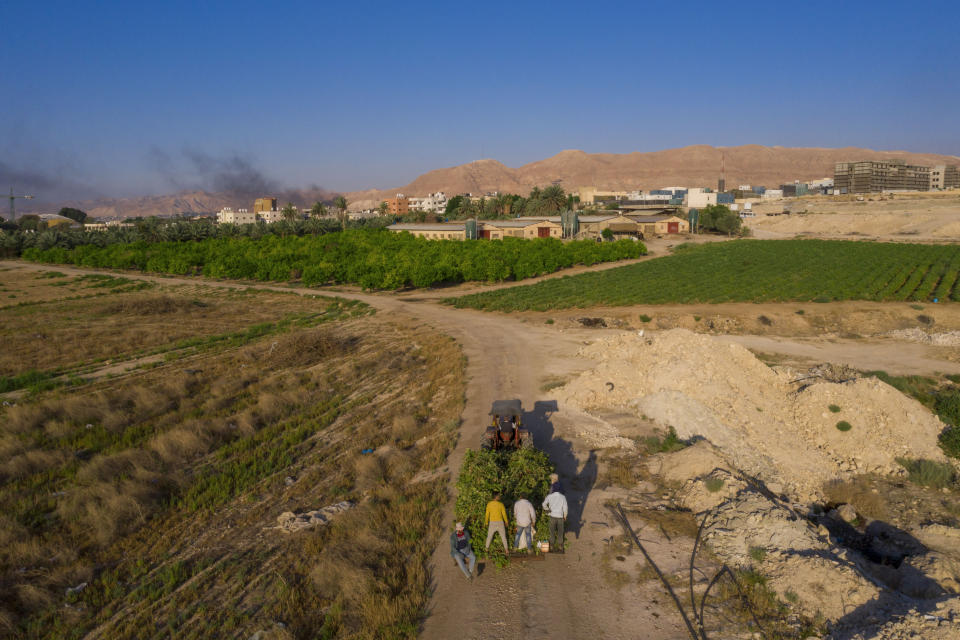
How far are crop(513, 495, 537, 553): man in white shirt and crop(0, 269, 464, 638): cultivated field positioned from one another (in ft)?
6.71

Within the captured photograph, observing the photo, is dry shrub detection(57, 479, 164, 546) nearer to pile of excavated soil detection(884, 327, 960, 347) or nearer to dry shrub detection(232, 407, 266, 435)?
dry shrub detection(232, 407, 266, 435)

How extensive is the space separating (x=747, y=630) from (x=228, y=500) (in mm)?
11954

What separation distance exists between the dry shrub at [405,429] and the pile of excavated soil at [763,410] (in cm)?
559

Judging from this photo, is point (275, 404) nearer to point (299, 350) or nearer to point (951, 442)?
point (299, 350)

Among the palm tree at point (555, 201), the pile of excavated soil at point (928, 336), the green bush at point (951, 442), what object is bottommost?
the green bush at point (951, 442)

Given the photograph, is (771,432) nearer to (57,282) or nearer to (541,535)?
(541,535)

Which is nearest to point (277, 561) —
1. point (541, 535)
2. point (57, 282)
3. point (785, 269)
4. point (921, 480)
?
point (541, 535)

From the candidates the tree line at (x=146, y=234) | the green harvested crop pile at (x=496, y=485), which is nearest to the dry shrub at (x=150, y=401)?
the green harvested crop pile at (x=496, y=485)

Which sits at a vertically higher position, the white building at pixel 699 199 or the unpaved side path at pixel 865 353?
the white building at pixel 699 199

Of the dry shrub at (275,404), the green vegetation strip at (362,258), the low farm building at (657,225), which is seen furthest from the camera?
the low farm building at (657,225)

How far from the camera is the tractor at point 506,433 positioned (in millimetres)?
13853

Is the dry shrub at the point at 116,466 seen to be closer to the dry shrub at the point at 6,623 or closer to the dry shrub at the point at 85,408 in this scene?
the dry shrub at the point at 85,408

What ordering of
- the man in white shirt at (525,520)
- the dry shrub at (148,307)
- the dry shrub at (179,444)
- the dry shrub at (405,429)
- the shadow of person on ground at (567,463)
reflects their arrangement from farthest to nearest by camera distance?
the dry shrub at (148,307) → the dry shrub at (405,429) → the dry shrub at (179,444) → the shadow of person on ground at (567,463) → the man in white shirt at (525,520)

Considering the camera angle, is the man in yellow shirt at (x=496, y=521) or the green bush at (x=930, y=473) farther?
the green bush at (x=930, y=473)
